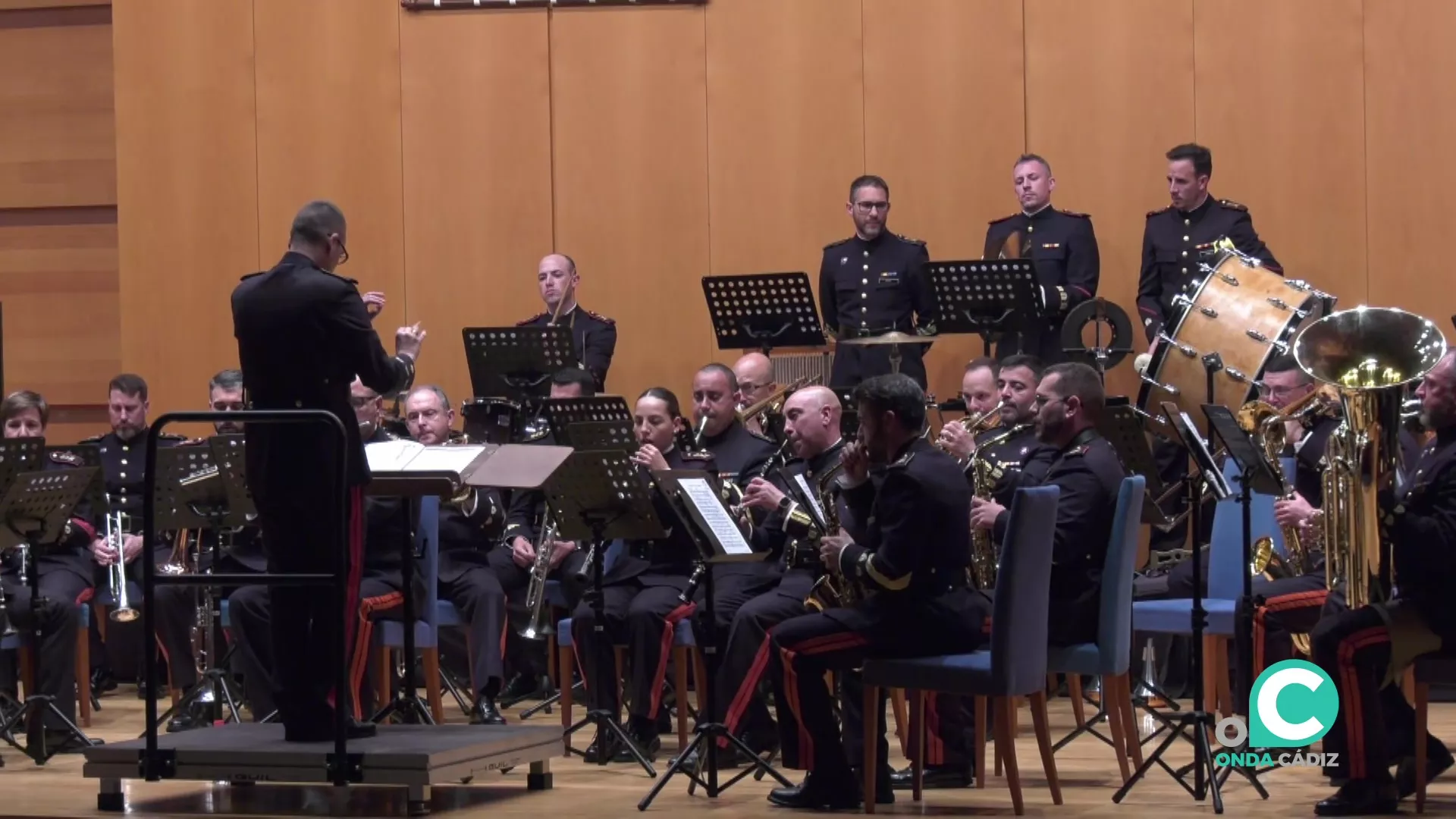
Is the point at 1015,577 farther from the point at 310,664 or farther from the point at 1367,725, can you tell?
the point at 310,664

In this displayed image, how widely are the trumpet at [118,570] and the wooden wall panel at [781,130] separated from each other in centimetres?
317

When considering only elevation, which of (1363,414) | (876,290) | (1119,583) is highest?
(876,290)

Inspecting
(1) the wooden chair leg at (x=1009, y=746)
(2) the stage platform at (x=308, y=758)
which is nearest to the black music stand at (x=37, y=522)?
(2) the stage platform at (x=308, y=758)

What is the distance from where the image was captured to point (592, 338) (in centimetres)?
887

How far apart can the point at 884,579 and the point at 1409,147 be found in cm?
498

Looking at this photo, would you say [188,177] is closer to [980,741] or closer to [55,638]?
[55,638]

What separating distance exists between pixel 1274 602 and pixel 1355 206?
3529mm

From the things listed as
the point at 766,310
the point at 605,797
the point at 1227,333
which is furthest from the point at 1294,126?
the point at 605,797

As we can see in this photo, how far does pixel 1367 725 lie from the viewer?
494 cm

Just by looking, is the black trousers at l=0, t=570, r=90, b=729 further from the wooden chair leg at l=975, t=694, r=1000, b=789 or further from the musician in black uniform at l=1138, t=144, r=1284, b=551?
Answer: the musician in black uniform at l=1138, t=144, r=1284, b=551

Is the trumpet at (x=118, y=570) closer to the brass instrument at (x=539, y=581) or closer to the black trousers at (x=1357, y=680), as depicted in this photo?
the brass instrument at (x=539, y=581)

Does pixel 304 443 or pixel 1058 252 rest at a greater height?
pixel 1058 252

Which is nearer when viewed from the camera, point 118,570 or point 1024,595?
point 1024,595

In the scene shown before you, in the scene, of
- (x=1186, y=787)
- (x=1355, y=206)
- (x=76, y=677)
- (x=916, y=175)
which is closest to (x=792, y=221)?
(x=916, y=175)
